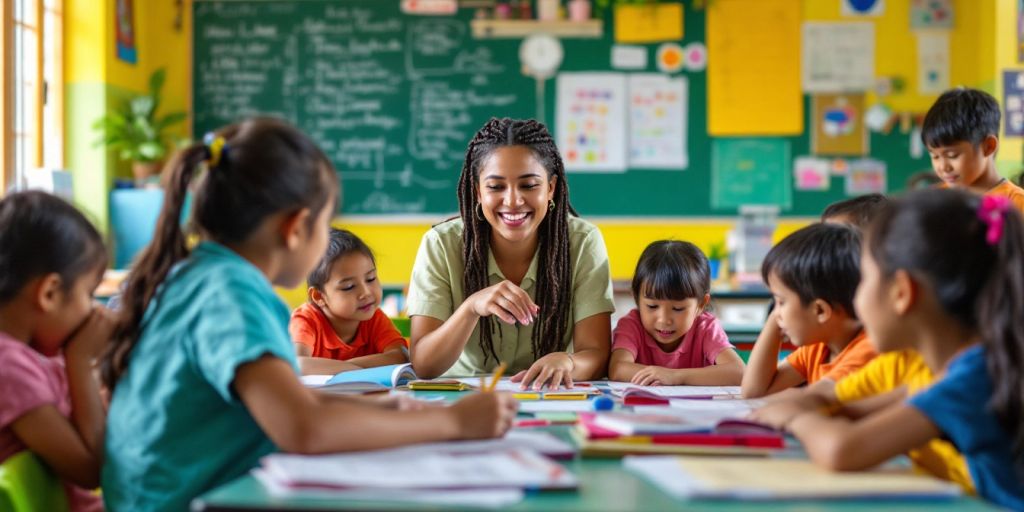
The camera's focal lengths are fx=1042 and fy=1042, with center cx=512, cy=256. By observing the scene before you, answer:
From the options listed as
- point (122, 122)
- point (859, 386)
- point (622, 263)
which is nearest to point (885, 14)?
point (622, 263)

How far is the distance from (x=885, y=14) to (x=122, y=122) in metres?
4.06

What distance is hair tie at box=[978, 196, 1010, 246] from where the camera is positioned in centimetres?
120

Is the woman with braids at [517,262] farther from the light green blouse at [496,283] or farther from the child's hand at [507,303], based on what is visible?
the child's hand at [507,303]

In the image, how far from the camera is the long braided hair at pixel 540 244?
2480mm

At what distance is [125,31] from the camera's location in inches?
217

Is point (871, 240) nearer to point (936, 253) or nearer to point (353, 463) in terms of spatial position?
point (936, 253)

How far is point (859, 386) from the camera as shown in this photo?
60.6 inches

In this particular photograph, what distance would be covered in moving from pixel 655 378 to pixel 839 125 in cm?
389

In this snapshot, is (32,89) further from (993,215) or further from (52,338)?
(993,215)

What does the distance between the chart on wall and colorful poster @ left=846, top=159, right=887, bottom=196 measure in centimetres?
178

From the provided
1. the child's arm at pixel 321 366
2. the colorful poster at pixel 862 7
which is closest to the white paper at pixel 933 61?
the colorful poster at pixel 862 7

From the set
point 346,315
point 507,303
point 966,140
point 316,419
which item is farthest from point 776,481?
point 966,140

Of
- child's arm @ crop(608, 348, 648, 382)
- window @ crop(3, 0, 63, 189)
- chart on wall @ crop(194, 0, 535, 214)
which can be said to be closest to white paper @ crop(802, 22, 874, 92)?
chart on wall @ crop(194, 0, 535, 214)

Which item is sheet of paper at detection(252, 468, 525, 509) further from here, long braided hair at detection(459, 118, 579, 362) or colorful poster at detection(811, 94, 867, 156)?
colorful poster at detection(811, 94, 867, 156)
